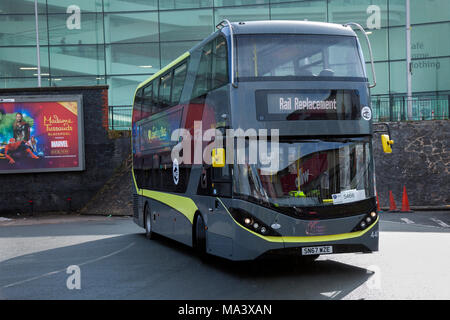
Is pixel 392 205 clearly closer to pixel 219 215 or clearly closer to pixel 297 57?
pixel 219 215

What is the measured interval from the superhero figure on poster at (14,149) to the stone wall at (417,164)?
567 inches

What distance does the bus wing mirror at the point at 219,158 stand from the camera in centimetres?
996

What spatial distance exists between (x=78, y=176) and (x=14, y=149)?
2.85m

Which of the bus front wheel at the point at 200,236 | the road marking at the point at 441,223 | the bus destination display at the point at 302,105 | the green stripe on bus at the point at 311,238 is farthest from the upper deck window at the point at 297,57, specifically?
the road marking at the point at 441,223

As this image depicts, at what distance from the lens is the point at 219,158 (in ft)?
32.7

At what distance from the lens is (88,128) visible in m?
27.6

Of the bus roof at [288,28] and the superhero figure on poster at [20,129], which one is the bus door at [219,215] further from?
Answer: the superhero figure on poster at [20,129]

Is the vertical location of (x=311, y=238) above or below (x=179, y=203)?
below

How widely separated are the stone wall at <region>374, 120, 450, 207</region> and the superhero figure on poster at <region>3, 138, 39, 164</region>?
14.4 meters

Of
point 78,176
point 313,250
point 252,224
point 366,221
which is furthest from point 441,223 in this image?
point 78,176

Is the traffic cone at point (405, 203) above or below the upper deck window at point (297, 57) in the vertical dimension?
below

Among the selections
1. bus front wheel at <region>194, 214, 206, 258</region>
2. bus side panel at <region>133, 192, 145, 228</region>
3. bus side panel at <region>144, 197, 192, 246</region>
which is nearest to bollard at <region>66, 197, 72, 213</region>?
bus side panel at <region>133, 192, 145, 228</region>

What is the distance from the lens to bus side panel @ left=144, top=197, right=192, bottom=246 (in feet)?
41.3
